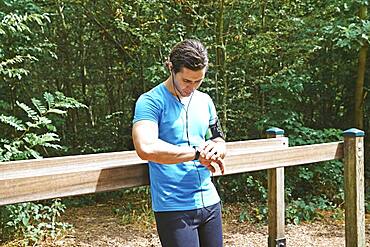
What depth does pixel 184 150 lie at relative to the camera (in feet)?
5.26

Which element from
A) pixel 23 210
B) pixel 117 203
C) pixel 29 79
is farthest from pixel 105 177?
pixel 29 79

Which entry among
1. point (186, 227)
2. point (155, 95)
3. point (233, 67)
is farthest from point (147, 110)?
point (233, 67)

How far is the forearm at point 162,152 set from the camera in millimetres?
1563

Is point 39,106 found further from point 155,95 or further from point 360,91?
point 360,91

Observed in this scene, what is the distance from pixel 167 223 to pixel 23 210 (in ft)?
8.77

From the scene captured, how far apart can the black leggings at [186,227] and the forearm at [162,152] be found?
0.22 meters

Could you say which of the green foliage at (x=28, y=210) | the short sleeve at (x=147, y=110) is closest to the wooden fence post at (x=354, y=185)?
the short sleeve at (x=147, y=110)

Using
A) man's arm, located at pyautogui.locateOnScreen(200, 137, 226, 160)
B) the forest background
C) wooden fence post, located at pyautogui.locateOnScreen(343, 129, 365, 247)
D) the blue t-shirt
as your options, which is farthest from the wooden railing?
the forest background

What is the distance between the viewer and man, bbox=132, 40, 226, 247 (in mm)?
1674

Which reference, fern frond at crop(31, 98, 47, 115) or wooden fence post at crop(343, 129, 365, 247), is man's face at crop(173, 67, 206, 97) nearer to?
wooden fence post at crop(343, 129, 365, 247)

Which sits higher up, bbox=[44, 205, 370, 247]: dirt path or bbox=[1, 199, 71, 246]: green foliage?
bbox=[1, 199, 71, 246]: green foliage

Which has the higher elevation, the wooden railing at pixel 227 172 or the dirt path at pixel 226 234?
the wooden railing at pixel 227 172

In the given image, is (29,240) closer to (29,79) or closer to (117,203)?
(117,203)

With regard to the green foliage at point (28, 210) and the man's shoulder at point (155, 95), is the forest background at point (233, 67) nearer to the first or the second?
the green foliage at point (28, 210)
